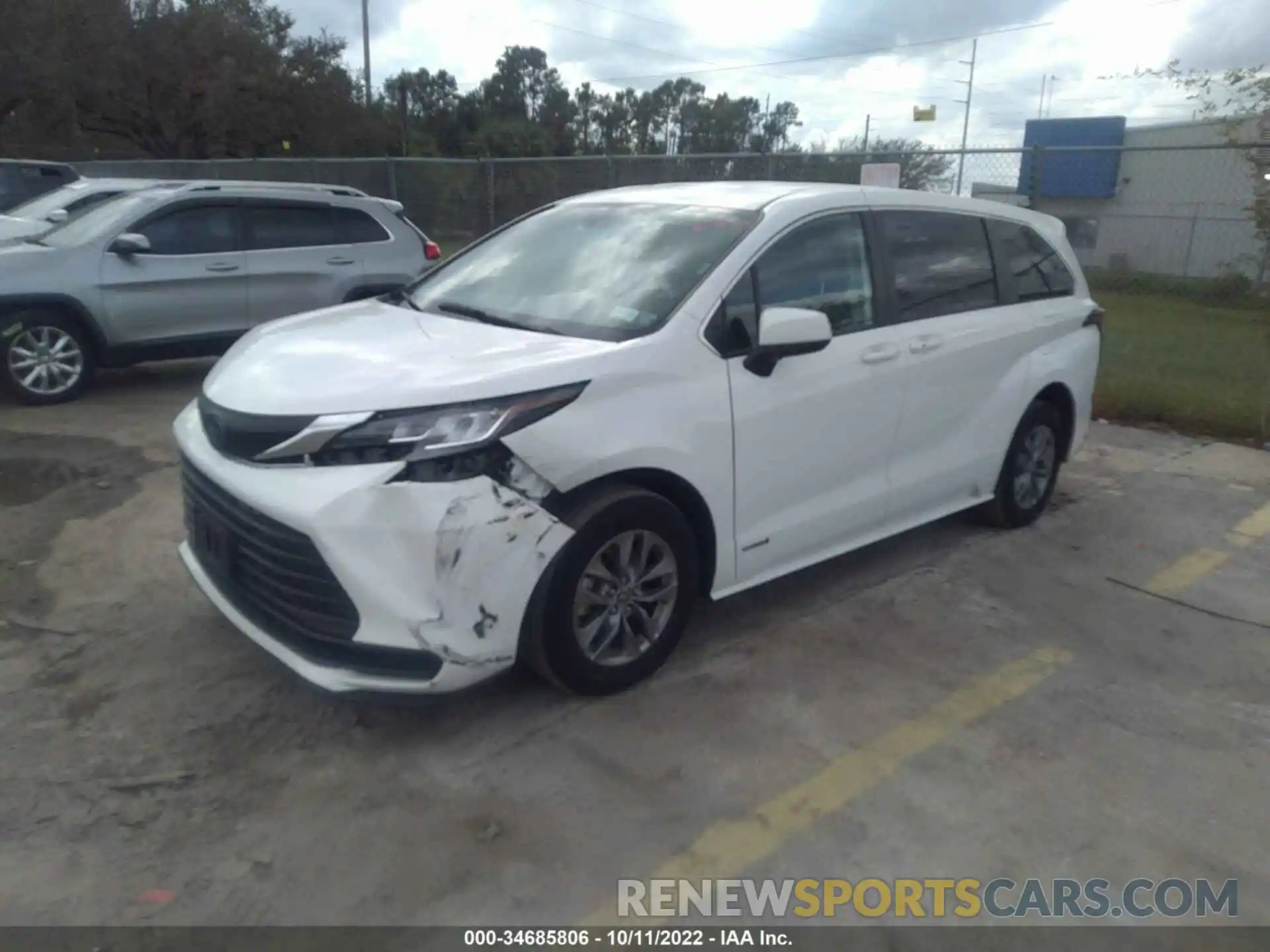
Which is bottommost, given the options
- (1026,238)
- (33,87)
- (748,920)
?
(748,920)

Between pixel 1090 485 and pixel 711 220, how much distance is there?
374 centimetres

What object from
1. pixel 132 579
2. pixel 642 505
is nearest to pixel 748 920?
pixel 642 505

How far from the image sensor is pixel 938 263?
489 cm

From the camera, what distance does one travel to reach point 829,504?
14.4 feet

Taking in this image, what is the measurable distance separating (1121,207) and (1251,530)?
725 inches

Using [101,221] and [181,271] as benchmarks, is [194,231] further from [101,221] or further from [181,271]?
[101,221]

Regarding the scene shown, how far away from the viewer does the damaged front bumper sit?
3.11 metres

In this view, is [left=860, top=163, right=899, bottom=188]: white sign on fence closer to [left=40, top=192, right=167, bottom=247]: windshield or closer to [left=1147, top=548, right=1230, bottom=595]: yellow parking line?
[left=1147, top=548, right=1230, bottom=595]: yellow parking line

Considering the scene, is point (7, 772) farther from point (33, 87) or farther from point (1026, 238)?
point (33, 87)

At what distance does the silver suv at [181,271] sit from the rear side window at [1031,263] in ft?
18.6

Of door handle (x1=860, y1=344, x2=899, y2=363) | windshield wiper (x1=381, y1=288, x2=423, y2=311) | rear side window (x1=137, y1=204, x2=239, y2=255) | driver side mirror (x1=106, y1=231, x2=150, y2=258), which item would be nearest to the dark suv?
rear side window (x1=137, y1=204, x2=239, y2=255)

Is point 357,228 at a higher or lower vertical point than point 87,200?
lower

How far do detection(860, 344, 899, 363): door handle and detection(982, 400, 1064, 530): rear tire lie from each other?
1270mm

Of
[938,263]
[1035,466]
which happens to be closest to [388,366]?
[938,263]
